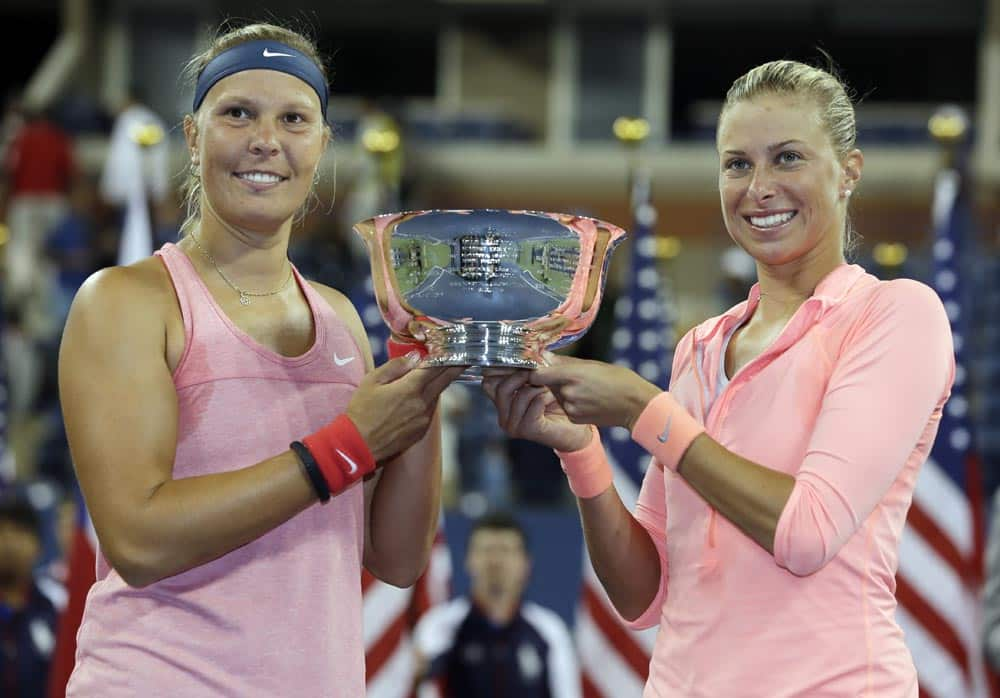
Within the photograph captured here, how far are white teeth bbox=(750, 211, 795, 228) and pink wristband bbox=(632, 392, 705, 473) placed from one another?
0.32 meters

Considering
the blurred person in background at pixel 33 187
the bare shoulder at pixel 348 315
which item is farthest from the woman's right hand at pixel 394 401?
the blurred person in background at pixel 33 187

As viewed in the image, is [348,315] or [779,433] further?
[348,315]

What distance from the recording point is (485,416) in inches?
340

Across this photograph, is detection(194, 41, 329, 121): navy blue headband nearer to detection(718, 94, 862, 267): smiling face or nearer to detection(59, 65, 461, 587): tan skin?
detection(59, 65, 461, 587): tan skin

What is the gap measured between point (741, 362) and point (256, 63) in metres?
0.89

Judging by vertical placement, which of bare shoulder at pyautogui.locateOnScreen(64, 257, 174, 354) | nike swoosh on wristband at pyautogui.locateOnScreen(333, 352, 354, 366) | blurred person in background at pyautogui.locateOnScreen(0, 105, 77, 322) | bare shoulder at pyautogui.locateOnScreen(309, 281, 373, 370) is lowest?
blurred person in background at pyautogui.locateOnScreen(0, 105, 77, 322)

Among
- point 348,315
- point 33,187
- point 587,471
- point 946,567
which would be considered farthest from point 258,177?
point 33,187

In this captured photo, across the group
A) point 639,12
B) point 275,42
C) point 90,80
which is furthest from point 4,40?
point 275,42

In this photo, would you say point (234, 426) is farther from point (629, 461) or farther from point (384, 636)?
point (629, 461)

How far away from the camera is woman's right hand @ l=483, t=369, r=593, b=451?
220 cm

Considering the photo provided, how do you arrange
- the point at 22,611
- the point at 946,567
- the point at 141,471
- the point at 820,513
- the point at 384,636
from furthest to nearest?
the point at 22,611, the point at 384,636, the point at 946,567, the point at 141,471, the point at 820,513

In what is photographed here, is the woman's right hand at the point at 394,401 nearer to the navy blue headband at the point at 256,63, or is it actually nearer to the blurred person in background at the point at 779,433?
the blurred person in background at the point at 779,433

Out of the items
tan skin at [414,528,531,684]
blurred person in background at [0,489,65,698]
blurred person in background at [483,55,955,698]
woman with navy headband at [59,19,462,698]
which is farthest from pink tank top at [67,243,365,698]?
blurred person in background at [0,489,65,698]

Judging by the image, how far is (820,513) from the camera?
197 cm
